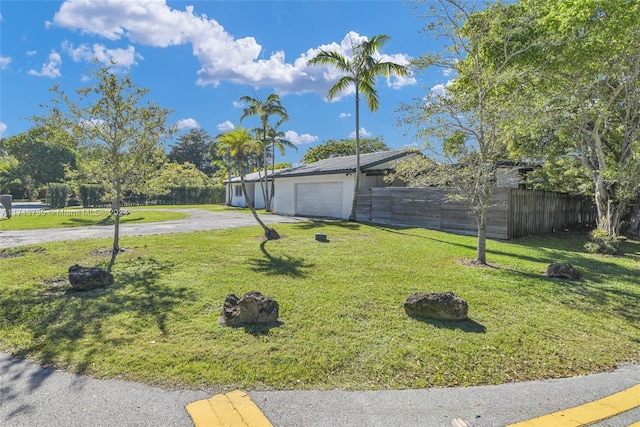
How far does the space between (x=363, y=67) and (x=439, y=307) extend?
12.9 m

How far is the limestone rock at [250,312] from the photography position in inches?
156

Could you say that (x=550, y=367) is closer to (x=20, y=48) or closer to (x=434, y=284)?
(x=434, y=284)

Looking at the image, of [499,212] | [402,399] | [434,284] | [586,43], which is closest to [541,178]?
[499,212]

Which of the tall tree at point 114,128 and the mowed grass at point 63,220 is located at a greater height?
the tall tree at point 114,128

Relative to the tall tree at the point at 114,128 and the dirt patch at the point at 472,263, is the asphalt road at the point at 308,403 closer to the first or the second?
the dirt patch at the point at 472,263

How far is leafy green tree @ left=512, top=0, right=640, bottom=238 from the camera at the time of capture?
6.78 metres

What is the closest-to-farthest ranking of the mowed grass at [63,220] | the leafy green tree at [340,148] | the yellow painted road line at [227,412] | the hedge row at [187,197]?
the yellow painted road line at [227,412], the mowed grass at [63,220], the hedge row at [187,197], the leafy green tree at [340,148]

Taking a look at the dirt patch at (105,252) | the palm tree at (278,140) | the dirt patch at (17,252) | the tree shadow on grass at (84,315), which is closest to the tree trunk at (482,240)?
the tree shadow on grass at (84,315)

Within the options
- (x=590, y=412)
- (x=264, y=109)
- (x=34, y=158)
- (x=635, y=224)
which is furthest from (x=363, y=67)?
(x=34, y=158)

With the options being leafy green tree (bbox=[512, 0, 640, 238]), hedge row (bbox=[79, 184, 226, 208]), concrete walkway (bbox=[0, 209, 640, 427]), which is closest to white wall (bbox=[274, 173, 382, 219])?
leafy green tree (bbox=[512, 0, 640, 238])

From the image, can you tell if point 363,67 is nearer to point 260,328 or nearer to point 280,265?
point 280,265

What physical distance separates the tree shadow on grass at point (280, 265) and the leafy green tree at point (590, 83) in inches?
208

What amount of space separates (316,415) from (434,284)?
13.1 feet

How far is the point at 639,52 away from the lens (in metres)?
8.17
